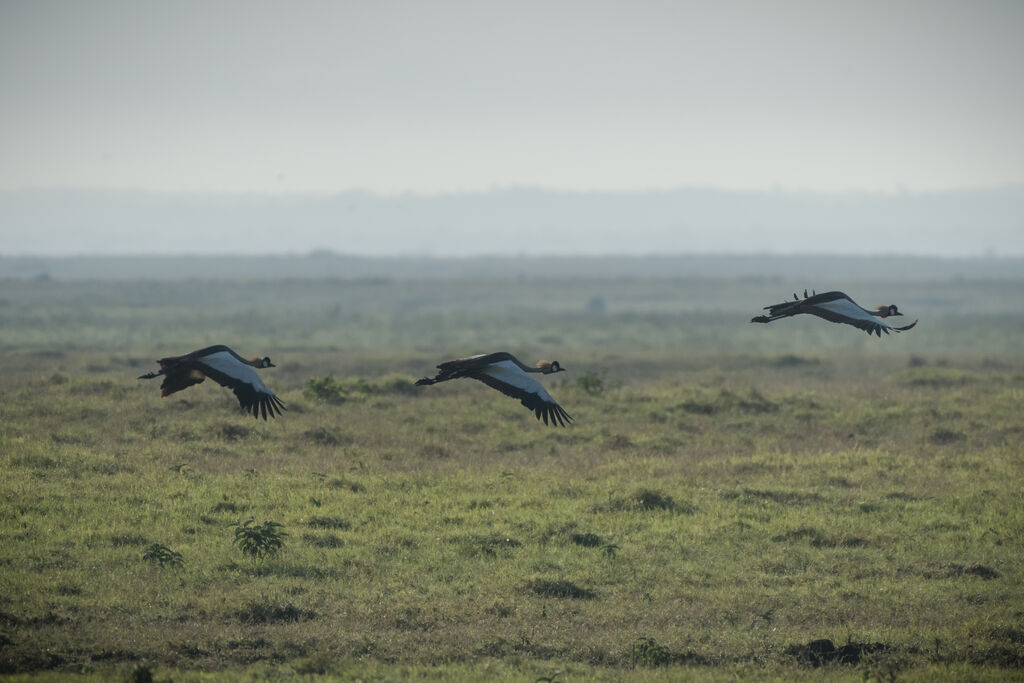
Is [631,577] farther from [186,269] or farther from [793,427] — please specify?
[186,269]

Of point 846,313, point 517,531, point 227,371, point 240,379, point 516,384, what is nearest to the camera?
point 240,379

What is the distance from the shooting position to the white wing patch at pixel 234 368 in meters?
12.7

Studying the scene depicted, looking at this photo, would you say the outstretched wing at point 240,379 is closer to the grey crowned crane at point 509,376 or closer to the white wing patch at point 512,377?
the grey crowned crane at point 509,376

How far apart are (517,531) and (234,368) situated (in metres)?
6.54

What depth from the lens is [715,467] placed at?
22766 millimetres

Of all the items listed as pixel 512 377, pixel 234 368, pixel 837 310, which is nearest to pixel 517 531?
pixel 512 377

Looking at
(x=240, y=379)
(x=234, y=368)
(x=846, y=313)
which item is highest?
(x=846, y=313)

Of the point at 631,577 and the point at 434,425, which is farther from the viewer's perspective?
the point at 434,425

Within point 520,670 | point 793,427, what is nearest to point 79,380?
point 793,427

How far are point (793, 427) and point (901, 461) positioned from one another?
455cm

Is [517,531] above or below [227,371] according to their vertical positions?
below

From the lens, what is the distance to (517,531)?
17.7 metres

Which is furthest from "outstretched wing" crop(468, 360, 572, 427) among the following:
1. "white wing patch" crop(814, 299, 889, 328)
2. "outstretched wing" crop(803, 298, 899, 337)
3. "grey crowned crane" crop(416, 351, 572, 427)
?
"white wing patch" crop(814, 299, 889, 328)

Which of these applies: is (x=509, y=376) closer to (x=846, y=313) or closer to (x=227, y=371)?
(x=227, y=371)
